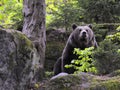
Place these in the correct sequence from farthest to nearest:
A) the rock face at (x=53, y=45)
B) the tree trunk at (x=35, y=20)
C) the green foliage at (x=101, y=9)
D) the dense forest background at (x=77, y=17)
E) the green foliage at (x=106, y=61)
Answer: the green foliage at (x=101, y=9) → the rock face at (x=53, y=45) → the dense forest background at (x=77, y=17) → the tree trunk at (x=35, y=20) → the green foliage at (x=106, y=61)

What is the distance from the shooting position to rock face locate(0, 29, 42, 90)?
386cm

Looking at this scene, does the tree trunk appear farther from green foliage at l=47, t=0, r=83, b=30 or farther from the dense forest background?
green foliage at l=47, t=0, r=83, b=30

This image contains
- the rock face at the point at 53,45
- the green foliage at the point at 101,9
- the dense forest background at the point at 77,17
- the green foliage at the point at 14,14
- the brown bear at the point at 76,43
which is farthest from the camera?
the green foliage at the point at 101,9

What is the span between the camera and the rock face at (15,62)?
3859 millimetres

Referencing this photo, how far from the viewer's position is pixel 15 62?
400 cm

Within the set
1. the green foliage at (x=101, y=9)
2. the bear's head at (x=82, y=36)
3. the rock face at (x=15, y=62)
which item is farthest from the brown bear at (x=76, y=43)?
the rock face at (x=15, y=62)

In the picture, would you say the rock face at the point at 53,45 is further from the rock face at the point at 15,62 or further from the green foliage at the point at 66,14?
the rock face at the point at 15,62

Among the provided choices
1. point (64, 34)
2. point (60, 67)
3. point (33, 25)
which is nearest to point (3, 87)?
point (33, 25)

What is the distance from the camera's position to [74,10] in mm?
10766

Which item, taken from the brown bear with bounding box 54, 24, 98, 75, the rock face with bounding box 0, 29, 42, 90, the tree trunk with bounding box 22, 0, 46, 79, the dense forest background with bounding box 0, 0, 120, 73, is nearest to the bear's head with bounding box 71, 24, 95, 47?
the brown bear with bounding box 54, 24, 98, 75

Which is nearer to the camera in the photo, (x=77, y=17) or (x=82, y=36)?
(x=82, y=36)

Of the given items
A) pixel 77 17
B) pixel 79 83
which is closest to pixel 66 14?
pixel 77 17

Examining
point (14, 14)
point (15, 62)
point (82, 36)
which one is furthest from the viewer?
point (14, 14)

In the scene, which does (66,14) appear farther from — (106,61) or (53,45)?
(106,61)
